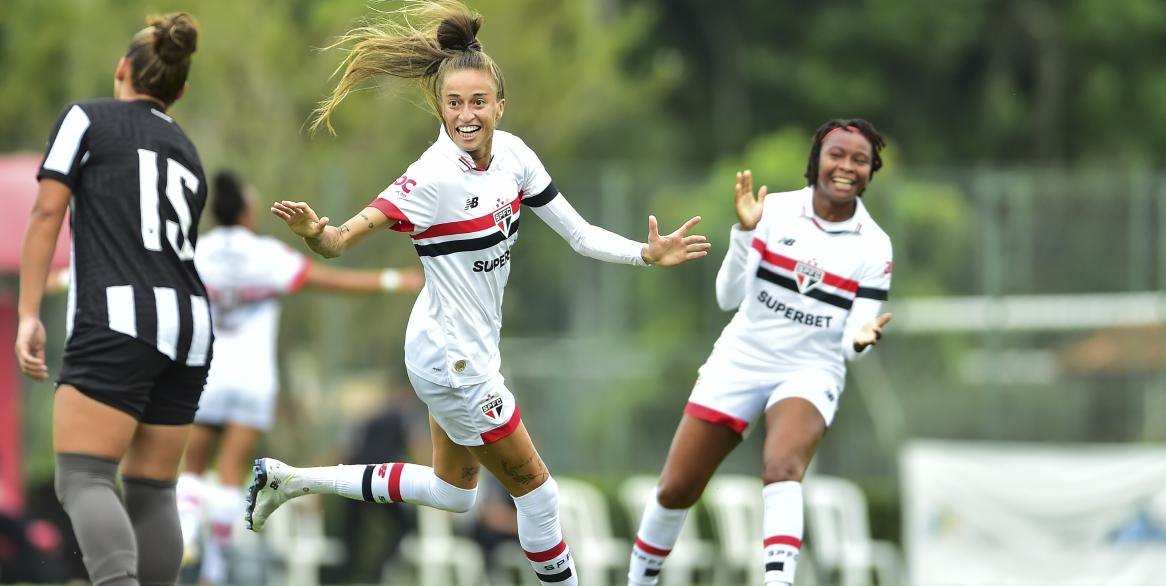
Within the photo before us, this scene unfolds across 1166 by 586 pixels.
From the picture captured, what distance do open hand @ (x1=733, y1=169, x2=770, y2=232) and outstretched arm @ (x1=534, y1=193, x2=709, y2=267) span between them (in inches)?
17.1

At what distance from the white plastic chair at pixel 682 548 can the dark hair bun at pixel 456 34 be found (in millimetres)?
9423

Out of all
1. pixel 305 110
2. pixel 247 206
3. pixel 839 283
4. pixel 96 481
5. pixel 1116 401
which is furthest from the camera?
pixel 305 110

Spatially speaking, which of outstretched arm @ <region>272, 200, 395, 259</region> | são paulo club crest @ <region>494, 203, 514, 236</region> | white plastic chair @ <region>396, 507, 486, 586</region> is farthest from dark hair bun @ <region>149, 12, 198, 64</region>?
white plastic chair @ <region>396, 507, 486, 586</region>

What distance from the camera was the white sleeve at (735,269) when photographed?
7574mm

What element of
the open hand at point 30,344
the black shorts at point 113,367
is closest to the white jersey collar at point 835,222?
the black shorts at point 113,367

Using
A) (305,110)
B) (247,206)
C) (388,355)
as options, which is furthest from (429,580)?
(305,110)

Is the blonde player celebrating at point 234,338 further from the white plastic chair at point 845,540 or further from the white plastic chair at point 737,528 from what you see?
the white plastic chair at point 845,540

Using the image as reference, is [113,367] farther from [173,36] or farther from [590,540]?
[590,540]

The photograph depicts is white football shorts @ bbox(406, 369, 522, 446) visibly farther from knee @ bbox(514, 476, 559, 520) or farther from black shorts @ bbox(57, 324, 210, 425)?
black shorts @ bbox(57, 324, 210, 425)

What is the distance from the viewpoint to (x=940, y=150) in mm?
34844

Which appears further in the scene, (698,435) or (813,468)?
(813,468)

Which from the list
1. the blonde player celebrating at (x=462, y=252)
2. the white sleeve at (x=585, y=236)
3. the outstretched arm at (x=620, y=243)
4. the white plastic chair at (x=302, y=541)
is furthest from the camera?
the white plastic chair at (x=302, y=541)

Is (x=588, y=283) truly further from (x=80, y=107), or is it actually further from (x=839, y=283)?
(x=80, y=107)

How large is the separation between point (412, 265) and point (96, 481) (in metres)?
11.9
